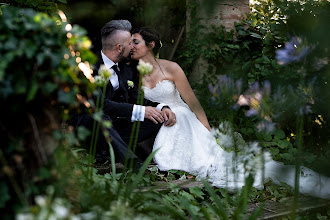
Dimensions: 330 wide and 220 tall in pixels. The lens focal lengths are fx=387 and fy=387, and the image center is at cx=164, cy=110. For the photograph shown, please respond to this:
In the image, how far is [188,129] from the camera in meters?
3.84

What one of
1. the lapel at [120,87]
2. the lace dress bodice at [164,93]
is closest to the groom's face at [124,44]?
the lapel at [120,87]

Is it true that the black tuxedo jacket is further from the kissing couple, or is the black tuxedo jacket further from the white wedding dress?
the white wedding dress

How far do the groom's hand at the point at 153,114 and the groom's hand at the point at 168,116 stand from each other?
10 centimetres

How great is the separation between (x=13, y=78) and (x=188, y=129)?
2.66m

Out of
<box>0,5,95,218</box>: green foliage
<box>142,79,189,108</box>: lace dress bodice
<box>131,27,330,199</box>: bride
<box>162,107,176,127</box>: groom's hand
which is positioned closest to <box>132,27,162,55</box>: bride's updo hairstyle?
<box>131,27,330,199</box>: bride

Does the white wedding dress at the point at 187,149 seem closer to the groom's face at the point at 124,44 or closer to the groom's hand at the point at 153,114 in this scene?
the groom's hand at the point at 153,114

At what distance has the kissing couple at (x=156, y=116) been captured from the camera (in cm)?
333

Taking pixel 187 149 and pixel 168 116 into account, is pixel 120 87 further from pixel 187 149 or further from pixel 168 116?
pixel 187 149

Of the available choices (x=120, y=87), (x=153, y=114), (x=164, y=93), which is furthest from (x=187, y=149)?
(x=120, y=87)

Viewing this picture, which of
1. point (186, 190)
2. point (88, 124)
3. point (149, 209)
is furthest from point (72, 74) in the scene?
point (88, 124)

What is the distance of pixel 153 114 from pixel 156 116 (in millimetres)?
38

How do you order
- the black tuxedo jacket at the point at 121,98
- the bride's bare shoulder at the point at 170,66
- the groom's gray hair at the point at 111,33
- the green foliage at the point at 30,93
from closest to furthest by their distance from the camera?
the green foliage at the point at 30,93 < the black tuxedo jacket at the point at 121,98 < the groom's gray hair at the point at 111,33 < the bride's bare shoulder at the point at 170,66

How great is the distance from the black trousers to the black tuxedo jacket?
10 centimetres

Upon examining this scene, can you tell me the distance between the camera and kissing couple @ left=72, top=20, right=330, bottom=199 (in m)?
3.33
